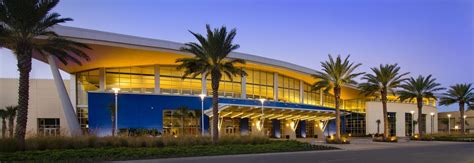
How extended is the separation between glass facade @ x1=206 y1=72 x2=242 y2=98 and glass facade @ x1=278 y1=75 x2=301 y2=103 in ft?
27.1

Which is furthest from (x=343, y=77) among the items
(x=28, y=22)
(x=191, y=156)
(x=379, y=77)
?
(x=28, y=22)

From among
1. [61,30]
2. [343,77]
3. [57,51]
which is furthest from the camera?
[343,77]

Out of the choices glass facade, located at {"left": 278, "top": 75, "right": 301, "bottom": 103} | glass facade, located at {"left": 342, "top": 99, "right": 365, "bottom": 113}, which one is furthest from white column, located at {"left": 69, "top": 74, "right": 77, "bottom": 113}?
glass facade, located at {"left": 342, "top": 99, "right": 365, "bottom": 113}

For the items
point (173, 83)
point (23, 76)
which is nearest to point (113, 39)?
point (173, 83)

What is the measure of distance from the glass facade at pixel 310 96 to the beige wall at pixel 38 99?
117 feet

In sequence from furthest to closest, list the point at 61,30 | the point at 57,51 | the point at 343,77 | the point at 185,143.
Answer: the point at 343,77 → the point at 61,30 → the point at 185,143 → the point at 57,51

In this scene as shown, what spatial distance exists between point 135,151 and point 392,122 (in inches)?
2725

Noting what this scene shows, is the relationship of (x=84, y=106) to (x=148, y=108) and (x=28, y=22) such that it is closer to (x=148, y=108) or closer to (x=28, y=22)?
(x=148, y=108)

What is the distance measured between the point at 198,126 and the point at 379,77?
2205 cm

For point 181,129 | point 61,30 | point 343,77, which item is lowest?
point 181,129

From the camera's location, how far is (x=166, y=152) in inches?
1016

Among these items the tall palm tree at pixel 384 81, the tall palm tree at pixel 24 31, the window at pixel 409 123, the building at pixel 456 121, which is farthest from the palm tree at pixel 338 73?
the building at pixel 456 121

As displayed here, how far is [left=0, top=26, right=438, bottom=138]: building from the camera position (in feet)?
159

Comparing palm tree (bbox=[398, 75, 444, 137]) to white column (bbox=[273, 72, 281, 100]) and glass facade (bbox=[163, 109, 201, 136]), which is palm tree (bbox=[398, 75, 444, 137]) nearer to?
white column (bbox=[273, 72, 281, 100])
